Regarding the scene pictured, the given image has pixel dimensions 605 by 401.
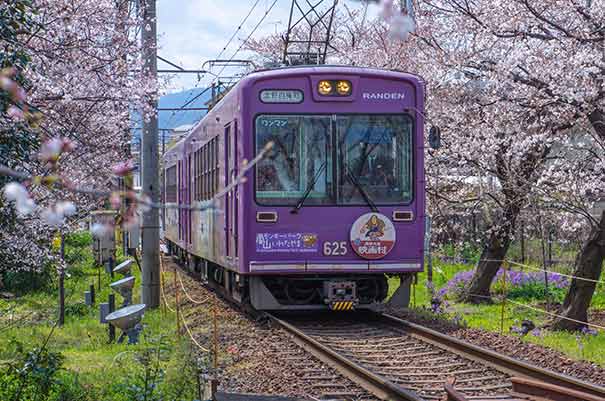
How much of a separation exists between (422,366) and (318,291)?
328 cm

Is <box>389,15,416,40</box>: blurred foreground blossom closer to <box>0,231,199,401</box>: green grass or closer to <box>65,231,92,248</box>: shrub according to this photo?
<box>0,231,199,401</box>: green grass

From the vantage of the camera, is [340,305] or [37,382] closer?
[37,382]

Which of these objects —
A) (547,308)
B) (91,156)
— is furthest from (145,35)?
(547,308)

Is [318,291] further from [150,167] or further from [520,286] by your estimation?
[520,286]

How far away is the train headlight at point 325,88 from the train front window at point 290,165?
1.56ft

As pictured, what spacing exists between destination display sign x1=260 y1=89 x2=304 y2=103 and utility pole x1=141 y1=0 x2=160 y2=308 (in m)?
3.11

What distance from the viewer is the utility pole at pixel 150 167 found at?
14.2 meters

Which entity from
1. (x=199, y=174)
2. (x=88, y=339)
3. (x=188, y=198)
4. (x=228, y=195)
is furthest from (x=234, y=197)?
(x=188, y=198)

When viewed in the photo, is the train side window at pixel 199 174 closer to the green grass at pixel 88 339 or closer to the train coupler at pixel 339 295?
the green grass at pixel 88 339

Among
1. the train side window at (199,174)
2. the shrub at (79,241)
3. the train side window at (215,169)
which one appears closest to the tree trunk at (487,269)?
the train side window at (199,174)

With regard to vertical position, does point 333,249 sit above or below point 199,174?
below

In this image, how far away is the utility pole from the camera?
1423 centimetres

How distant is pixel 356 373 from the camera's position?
7.80m

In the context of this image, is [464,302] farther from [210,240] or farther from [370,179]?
[370,179]
